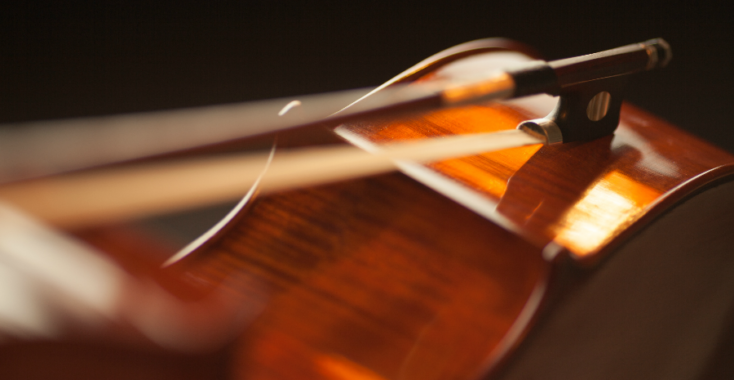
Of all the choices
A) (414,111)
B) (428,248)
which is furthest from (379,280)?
(414,111)

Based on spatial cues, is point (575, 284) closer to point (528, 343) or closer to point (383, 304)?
point (528, 343)

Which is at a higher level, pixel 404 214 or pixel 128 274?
pixel 128 274

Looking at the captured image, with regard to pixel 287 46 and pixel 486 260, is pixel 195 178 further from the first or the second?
pixel 287 46

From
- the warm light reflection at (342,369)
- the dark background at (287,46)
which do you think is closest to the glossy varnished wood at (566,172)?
the warm light reflection at (342,369)

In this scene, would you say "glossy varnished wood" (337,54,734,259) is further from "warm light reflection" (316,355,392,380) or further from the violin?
"warm light reflection" (316,355,392,380)

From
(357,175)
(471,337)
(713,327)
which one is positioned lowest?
(713,327)

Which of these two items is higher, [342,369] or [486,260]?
[486,260]

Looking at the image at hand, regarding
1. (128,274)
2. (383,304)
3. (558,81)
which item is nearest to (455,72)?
(558,81)

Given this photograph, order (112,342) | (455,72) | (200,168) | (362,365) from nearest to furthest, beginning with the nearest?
(112,342) < (200,168) < (362,365) < (455,72)
